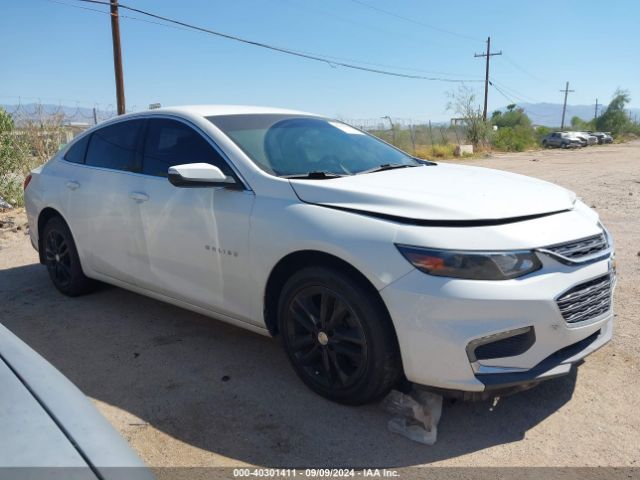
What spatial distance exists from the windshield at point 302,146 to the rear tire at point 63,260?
196 cm

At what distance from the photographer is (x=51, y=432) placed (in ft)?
4.78

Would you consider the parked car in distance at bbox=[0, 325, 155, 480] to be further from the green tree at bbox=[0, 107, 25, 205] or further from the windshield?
the green tree at bbox=[0, 107, 25, 205]

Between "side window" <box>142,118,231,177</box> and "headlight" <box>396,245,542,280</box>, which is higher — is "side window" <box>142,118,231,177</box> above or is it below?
above

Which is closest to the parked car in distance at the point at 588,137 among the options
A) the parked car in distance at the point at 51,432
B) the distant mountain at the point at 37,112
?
the distant mountain at the point at 37,112

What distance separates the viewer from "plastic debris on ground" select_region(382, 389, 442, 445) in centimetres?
281

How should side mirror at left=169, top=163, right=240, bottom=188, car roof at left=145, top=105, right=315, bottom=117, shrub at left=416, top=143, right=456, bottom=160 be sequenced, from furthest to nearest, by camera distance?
1. shrub at left=416, top=143, right=456, bottom=160
2. car roof at left=145, top=105, right=315, bottom=117
3. side mirror at left=169, top=163, right=240, bottom=188

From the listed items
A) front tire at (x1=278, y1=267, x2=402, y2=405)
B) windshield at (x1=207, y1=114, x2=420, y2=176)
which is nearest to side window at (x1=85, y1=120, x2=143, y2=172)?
windshield at (x1=207, y1=114, x2=420, y2=176)

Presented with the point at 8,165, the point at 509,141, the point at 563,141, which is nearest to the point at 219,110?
the point at 8,165

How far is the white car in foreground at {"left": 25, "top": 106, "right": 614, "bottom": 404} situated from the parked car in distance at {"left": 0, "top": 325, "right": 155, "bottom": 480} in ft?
4.94

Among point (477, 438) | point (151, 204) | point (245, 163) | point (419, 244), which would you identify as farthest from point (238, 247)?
point (477, 438)

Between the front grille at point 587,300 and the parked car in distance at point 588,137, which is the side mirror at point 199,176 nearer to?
the front grille at point 587,300

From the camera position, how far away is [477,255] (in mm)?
2613

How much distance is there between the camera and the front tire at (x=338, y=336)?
9.29 ft

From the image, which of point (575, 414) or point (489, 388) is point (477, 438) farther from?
point (575, 414)
